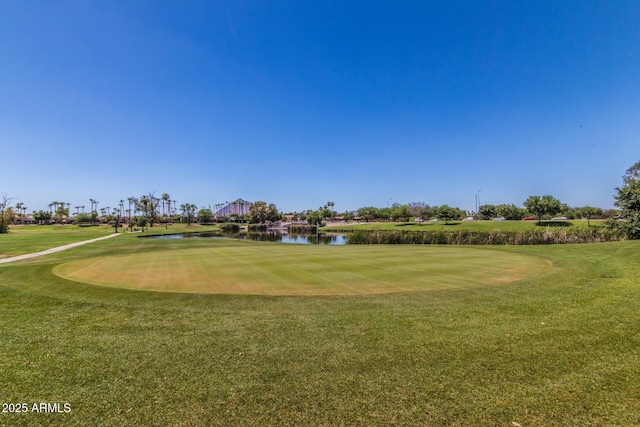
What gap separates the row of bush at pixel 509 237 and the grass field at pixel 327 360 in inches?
1051

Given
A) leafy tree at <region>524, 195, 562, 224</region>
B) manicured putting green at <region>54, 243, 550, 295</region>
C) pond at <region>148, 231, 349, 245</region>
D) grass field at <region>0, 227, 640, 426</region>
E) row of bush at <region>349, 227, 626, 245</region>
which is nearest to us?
grass field at <region>0, 227, 640, 426</region>

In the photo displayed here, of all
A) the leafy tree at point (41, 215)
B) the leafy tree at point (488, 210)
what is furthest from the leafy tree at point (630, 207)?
the leafy tree at point (41, 215)

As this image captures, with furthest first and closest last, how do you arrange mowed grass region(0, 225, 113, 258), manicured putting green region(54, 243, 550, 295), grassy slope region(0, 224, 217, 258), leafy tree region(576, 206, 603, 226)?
leafy tree region(576, 206, 603, 226) → grassy slope region(0, 224, 217, 258) → mowed grass region(0, 225, 113, 258) → manicured putting green region(54, 243, 550, 295)

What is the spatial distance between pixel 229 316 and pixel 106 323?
261 cm

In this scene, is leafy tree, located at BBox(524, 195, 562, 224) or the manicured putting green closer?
the manicured putting green

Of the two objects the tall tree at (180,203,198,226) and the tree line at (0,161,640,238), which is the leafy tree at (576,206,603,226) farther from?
the tall tree at (180,203,198,226)

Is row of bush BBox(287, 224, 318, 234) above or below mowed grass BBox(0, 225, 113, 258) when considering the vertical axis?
below

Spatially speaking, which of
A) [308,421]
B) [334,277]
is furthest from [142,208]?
[308,421]

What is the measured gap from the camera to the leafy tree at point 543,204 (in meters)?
65.9

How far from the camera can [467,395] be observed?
3754mm

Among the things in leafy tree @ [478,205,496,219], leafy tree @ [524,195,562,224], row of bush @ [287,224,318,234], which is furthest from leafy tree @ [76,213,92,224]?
leafy tree @ [478,205,496,219]

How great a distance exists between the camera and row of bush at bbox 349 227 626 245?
30094mm

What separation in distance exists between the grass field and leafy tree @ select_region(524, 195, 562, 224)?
7108 centimetres

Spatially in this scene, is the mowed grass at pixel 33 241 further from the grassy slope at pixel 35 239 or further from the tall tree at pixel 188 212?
the tall tree at pixel 188 212
